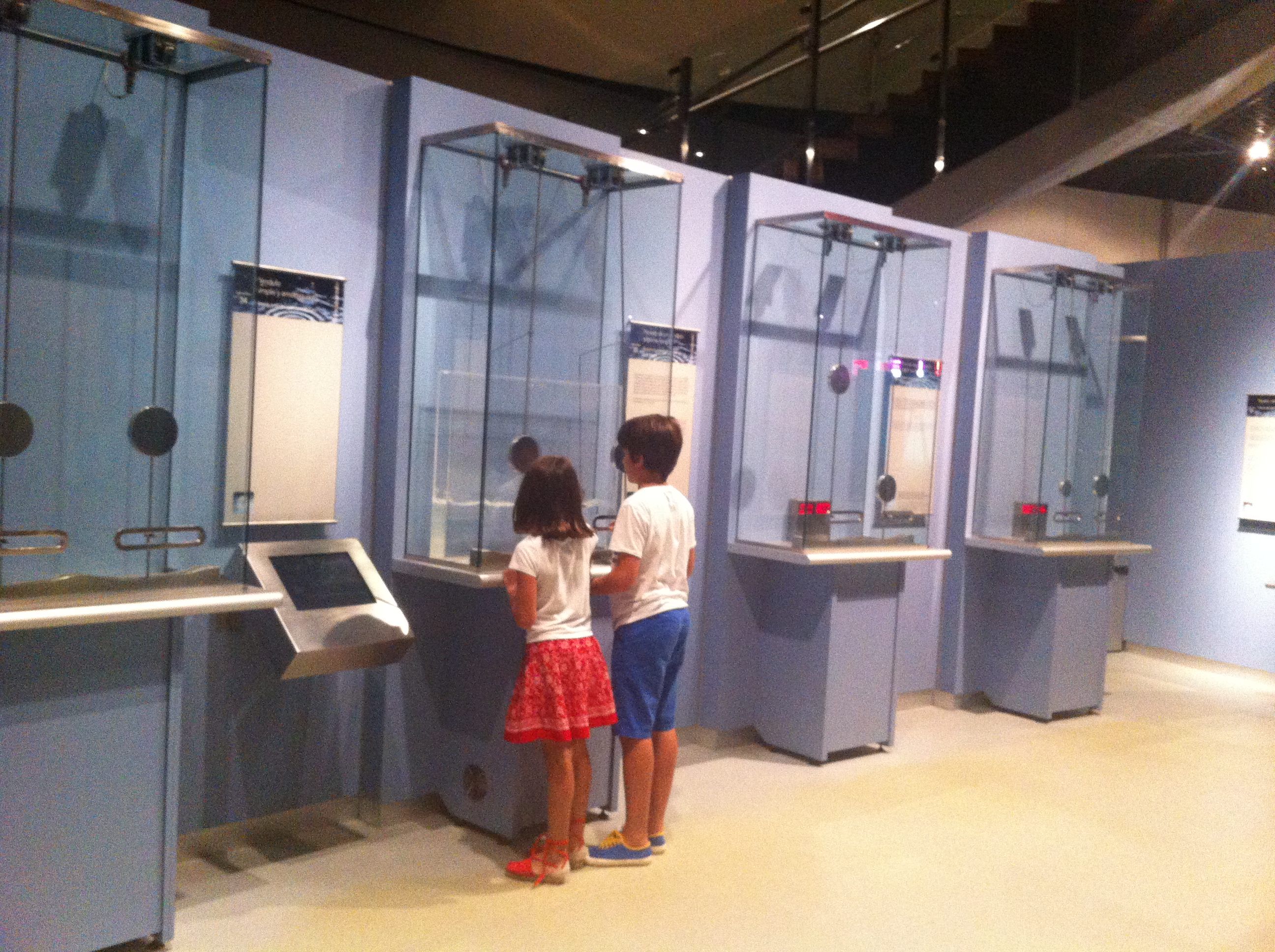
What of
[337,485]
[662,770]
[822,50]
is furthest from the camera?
[822,50]

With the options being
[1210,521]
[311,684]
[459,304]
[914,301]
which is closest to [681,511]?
[459,304]

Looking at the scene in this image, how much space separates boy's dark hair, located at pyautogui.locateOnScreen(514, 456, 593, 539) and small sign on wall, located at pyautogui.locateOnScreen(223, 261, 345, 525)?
767 millimetres

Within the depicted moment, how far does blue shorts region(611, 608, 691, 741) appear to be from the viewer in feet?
11.4

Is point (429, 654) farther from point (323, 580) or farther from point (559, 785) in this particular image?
point (559, 785)

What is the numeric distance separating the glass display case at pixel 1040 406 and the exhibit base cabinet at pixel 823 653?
1.23 m

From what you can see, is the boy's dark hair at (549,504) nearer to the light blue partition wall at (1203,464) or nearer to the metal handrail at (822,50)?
the metal handrail at (822,50)

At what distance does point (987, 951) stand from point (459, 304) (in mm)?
2534

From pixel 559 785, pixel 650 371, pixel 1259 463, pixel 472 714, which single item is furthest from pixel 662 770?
pixel 1259 463

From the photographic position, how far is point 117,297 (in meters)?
2.82

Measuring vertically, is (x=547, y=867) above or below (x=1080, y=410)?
below

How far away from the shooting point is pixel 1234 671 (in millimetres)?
7188

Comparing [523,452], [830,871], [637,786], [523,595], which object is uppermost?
[523,452]

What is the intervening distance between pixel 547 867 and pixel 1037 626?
11.1 ft

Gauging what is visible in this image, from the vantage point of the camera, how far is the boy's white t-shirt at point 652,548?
3416mm
